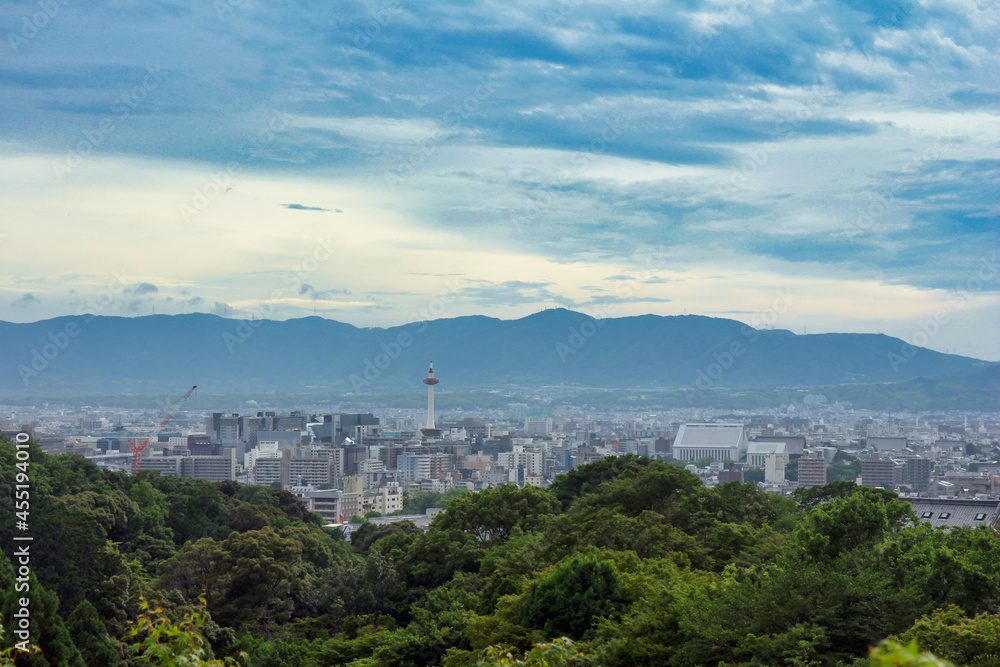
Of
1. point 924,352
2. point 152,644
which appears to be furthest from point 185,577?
point 924,352

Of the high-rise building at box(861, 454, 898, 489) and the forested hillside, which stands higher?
the forested hillside

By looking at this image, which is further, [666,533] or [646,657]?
[666,533]

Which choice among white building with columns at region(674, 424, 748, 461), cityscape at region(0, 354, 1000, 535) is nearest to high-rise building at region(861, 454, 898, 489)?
cityscape at region(0, 354, 1000, 535)

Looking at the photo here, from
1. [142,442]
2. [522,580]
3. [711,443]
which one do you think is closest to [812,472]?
[711,443]

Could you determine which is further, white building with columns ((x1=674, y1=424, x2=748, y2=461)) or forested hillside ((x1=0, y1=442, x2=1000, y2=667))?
white building with columns ((x1=674, y1=424, x2=748, y2=461))

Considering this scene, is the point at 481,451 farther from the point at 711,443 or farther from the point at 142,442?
the point at 142,442

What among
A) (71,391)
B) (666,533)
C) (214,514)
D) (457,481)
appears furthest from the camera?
(71,391)

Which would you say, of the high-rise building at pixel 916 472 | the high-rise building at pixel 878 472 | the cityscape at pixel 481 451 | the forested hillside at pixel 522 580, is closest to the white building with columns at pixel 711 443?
the cityscape at pixel 481 451

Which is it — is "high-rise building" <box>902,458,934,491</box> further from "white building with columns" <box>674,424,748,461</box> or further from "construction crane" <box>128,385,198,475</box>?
"construction crane" <box>128,385,198,475</box>

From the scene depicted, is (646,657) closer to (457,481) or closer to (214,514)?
(214,514)
